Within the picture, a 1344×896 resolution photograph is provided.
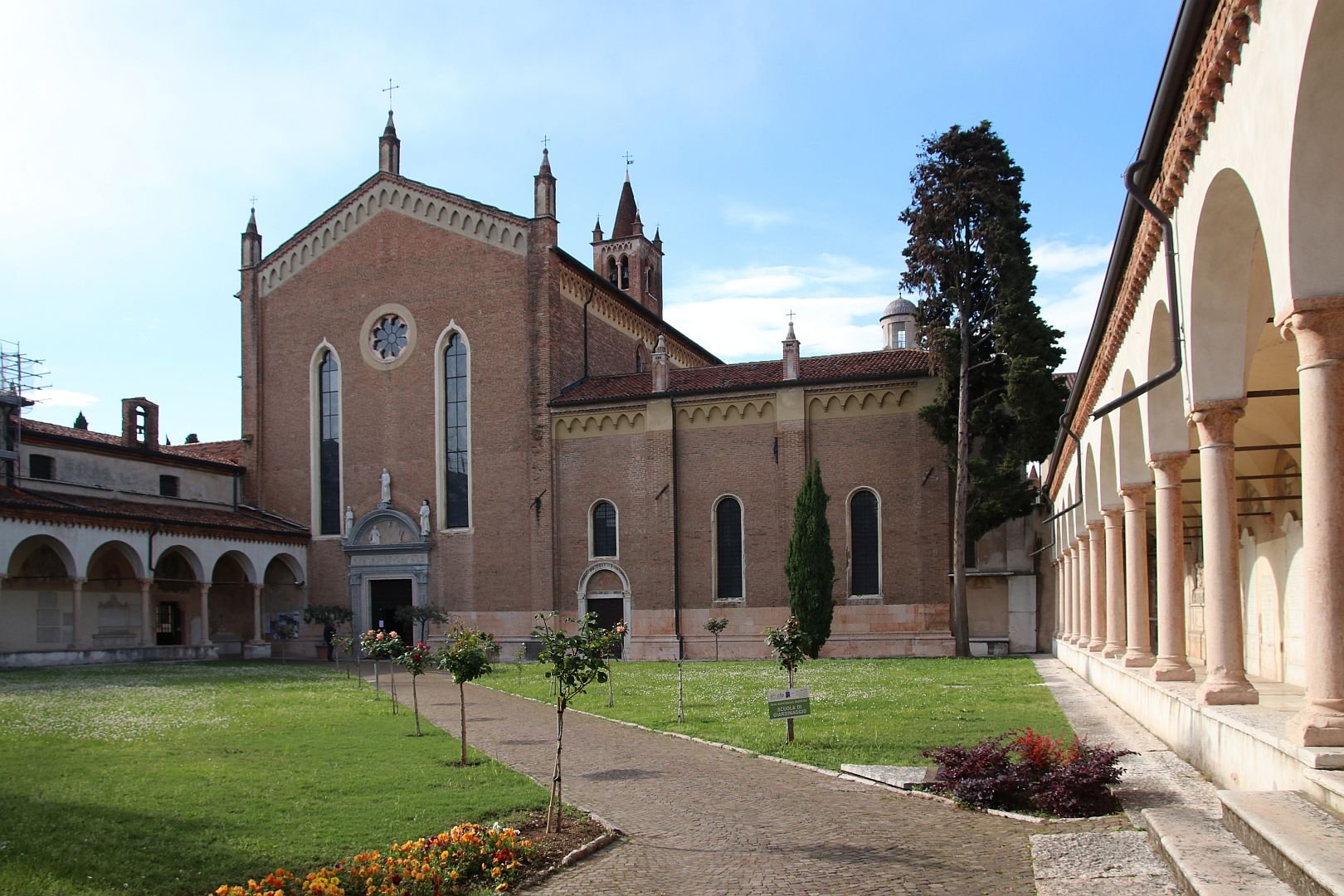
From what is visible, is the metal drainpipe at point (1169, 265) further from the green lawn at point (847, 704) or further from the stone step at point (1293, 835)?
the green lawn at point (847, 704)

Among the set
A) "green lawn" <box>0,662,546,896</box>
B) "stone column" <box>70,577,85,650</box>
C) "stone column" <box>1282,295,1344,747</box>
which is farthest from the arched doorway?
"stone column" <box>1282,295,1344,747</box>

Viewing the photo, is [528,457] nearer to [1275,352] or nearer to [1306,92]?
[1275,352]

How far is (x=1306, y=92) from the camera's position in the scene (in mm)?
6406

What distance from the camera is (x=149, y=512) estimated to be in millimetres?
36531

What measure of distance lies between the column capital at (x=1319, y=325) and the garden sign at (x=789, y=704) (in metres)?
7.93

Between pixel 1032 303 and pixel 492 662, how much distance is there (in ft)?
63.7

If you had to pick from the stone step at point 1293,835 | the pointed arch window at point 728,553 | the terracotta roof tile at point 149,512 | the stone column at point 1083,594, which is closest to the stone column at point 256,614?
the terracotta roof tile at point 149,512

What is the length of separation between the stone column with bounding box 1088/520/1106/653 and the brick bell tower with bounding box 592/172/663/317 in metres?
35.3

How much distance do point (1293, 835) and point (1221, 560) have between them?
15.5 feet

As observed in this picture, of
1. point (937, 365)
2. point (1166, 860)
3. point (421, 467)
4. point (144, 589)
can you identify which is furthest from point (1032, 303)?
point (144, 589)

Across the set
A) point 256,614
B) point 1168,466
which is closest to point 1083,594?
point 1168,466

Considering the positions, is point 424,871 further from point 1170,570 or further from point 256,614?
point 256,614

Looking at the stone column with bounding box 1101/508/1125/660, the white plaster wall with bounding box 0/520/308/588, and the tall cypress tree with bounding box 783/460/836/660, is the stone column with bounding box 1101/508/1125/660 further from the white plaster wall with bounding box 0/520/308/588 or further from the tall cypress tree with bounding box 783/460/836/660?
the white plaster wall with bounding box 0/520/308/588

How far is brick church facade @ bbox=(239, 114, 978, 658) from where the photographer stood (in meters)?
34.4
